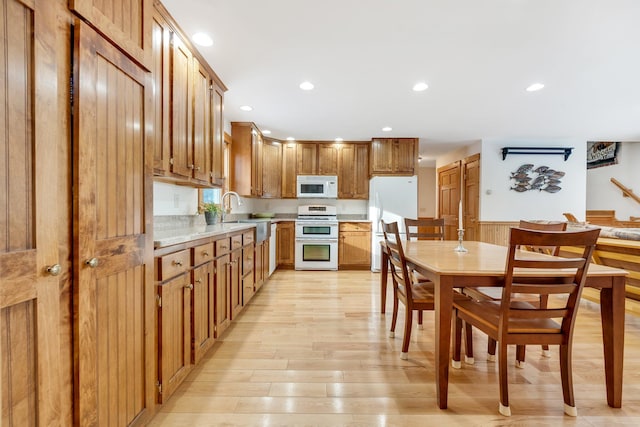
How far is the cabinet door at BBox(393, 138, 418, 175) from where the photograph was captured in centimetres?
489

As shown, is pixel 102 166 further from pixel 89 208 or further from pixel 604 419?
pixel 604 419

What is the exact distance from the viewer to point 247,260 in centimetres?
290

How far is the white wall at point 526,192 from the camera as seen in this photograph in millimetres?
4973

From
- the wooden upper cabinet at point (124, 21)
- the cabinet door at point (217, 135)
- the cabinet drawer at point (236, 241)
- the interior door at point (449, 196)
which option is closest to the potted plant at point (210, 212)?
the cabinet door at point (217, 135)

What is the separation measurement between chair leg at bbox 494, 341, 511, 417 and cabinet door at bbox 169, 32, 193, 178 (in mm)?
2288

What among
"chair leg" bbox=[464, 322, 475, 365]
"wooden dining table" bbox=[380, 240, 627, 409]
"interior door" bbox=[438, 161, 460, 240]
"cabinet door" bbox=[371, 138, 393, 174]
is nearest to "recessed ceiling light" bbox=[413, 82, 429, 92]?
"cabinet door" bbox=[371, 138, 393, 174]

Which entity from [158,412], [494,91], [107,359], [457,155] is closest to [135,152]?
[107,359]

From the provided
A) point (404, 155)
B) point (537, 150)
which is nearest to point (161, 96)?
point (404, 155)

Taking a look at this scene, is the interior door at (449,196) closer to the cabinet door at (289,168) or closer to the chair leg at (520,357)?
the cabinet door at (289,168)

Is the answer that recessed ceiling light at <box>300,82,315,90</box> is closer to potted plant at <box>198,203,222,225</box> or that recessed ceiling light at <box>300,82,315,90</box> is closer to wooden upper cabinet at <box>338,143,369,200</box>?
potted plant at <box>198,203,222,225</box>

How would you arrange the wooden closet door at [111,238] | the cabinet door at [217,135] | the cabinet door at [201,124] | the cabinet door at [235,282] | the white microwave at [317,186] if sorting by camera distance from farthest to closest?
the white microwave at [317,186]
the cabinet door at [217,135]
the cabinet door at [235,282]
the cabinet door at [201,124]
the wooden closet door at [111,238]

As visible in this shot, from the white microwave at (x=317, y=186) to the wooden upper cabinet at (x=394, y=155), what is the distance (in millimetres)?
782

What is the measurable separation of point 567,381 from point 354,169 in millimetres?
4137

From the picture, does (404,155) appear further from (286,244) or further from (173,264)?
(173,264)
